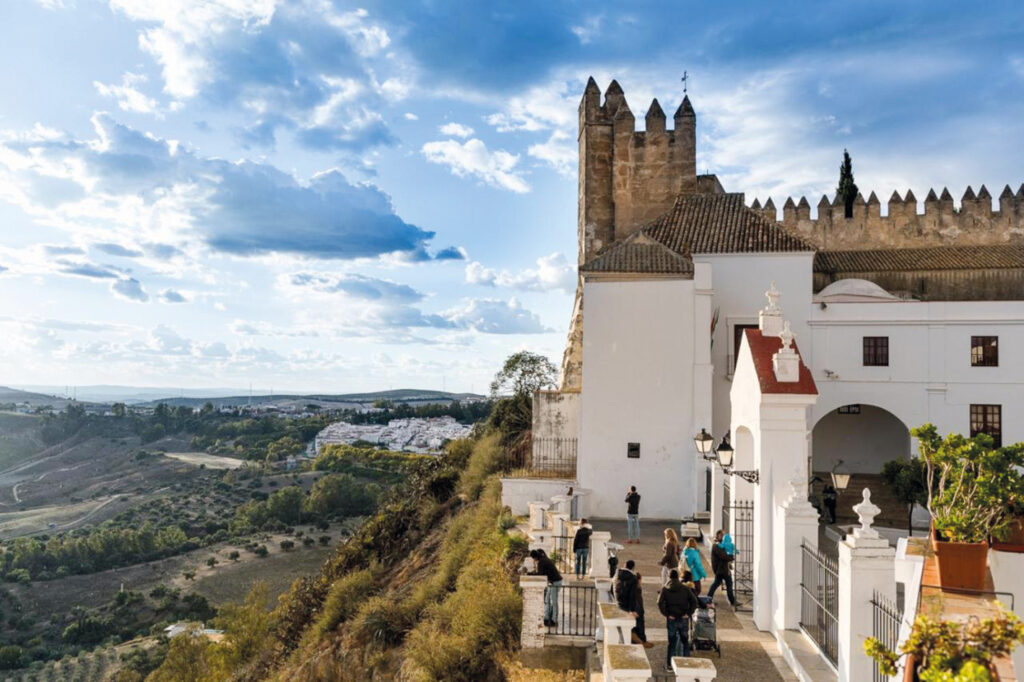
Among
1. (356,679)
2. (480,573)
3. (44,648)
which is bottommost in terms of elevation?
(44,648)

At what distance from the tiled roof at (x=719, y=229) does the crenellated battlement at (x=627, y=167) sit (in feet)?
4.90

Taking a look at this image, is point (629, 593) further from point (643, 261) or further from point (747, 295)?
point (747, 295)

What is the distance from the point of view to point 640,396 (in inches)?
701

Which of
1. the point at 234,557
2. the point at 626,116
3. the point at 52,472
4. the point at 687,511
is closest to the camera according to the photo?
the point at 687,511

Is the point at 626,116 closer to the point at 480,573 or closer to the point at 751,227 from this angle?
the point at 751,227

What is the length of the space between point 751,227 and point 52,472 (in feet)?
346

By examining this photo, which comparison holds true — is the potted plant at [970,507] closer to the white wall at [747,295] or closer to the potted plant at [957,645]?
the potted plant at [957,645]

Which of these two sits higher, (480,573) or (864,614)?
(864,614)

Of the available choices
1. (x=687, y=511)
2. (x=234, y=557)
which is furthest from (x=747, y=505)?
(x=234, y=557)

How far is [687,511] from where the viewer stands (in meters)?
17.2

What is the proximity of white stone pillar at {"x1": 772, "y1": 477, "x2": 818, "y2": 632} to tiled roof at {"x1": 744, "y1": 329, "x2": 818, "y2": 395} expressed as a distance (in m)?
1.23

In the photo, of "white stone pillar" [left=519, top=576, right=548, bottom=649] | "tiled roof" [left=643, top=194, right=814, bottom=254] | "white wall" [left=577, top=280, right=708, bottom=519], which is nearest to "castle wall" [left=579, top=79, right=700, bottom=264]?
"tiled roof" [left=643, top=194, right=814, bottom=254]

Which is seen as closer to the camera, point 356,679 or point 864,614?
point 864,614

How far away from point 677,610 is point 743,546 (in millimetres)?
3281
